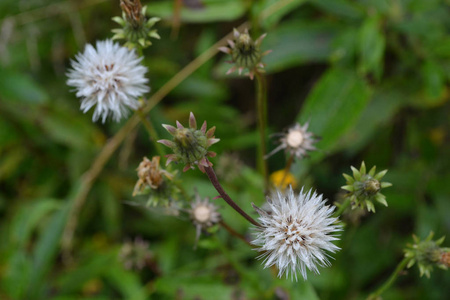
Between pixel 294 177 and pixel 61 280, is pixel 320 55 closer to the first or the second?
pixel 294 177

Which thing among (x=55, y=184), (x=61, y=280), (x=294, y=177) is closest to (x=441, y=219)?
(x=294, y=177)

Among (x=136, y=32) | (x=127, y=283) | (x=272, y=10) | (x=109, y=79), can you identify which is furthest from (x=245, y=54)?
(x=127, y=283)

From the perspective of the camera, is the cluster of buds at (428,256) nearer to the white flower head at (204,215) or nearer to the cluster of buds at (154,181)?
the white flower head at (204,215)

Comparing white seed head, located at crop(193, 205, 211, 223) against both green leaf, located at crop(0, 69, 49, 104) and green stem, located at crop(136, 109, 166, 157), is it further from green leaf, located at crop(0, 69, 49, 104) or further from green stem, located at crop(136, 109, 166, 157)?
green leaf, located at crop(0, 69, 49, 104)

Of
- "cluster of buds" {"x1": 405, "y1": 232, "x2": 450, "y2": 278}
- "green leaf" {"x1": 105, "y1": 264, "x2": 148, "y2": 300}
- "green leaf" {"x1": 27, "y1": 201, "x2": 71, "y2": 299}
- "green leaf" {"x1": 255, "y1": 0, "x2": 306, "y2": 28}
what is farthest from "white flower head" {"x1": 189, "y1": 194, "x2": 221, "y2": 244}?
"green leaf" {"x1": 255, "y1": 0, "x2": 306, "y2": 28}

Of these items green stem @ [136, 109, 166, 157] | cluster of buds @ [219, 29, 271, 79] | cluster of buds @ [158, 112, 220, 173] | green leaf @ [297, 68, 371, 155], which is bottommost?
cluster of buds @ [158, 112, 220, 173]
